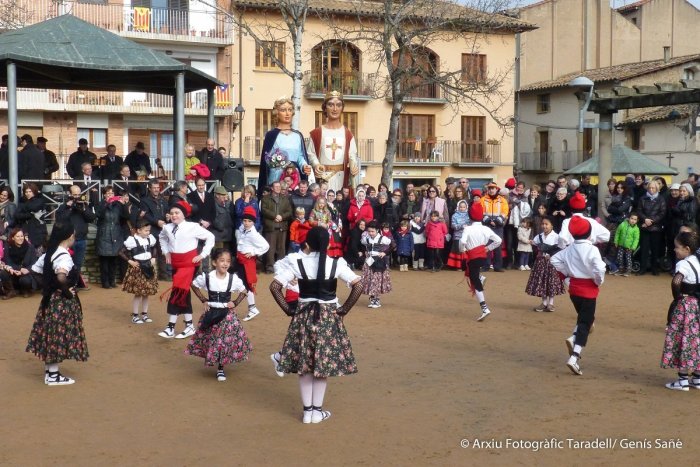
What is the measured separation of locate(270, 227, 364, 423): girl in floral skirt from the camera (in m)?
7.43

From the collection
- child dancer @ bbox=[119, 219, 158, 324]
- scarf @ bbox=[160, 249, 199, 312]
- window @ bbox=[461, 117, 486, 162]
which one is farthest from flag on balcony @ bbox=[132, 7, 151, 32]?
scarf @ bbox=[160, 249, 199, 312]

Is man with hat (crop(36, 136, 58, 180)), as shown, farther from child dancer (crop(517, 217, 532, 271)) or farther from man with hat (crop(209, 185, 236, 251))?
child dancer (crop(517, 217, 532, 271))

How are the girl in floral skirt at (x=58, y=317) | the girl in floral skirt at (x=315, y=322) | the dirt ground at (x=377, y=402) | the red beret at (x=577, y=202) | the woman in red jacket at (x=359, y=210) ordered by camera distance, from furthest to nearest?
the woman in red jacket at (x=359, y=210) → the red beret at (x=577, y=202) → the girl in floral skirt at (x=58, y=317) → the girl in floral skirt at (x=315, y=322) → the dirt ground at (x=377, y=402)

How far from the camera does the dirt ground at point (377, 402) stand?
6723 mm

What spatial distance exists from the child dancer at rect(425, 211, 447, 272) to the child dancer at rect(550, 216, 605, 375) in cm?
912

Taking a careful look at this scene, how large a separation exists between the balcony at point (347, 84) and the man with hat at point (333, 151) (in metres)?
23.9

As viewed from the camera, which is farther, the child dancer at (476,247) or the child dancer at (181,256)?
the child dancer at (476,247)

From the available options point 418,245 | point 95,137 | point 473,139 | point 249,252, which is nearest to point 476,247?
point 249,252

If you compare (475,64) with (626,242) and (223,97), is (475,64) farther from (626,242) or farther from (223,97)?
(626,242)

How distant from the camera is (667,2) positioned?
162 ft

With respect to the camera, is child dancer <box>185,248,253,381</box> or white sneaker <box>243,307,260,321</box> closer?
child dancer <box>185,248,253,381</box>

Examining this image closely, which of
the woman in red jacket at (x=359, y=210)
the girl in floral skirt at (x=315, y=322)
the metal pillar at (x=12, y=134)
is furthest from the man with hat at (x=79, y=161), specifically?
the girl in floral skirt at (x=315, y=322)

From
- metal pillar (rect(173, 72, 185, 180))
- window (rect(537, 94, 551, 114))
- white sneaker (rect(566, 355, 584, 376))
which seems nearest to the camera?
white sneaker (rect(566, 355, 584, 376))

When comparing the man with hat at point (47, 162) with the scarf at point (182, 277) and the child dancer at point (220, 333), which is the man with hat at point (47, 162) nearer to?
the scarf at point (182, 277)
